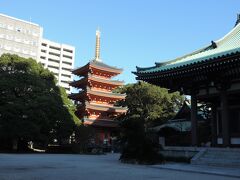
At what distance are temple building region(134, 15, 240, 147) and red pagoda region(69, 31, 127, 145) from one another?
3069cm

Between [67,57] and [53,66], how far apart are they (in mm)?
6296

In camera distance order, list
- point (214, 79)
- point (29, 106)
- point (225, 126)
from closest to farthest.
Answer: point (225, 126) → point (214, 79) → point (29, 106)

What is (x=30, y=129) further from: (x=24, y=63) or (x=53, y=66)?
(x=53, y=66)

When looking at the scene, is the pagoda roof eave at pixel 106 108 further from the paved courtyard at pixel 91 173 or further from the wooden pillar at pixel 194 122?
the paved courtyard at pixel 91 173

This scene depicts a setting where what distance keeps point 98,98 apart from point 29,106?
18150 mm

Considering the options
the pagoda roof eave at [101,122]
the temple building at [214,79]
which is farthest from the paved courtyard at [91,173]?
→ the pagoda roof eave at [101,122]

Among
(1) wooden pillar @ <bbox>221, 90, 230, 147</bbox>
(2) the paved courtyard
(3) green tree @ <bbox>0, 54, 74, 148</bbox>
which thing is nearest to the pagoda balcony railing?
(3) green tree @ <bbox>0, 54, 74, 148</bbox>

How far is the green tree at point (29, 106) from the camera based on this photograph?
35.5 meters

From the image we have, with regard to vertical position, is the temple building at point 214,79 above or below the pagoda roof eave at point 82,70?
below

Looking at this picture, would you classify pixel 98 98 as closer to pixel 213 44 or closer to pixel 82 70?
pixel 82 70

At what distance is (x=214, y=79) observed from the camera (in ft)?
62.2

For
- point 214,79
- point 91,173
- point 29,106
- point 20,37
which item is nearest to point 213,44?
point 214,79

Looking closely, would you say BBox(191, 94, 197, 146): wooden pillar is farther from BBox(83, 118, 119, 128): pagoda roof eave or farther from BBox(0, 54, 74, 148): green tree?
BBox(83, 118, 119, 128): pagoda roof eave

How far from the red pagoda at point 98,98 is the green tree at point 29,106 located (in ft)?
32.6
